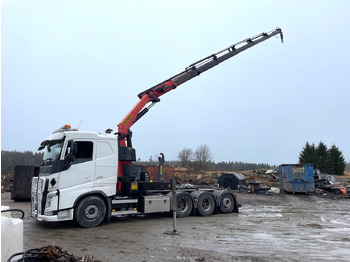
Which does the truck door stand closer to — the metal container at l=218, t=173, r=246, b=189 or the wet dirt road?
the wet dirt road

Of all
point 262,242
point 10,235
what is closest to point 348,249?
point 262,242

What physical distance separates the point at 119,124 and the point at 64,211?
3.97 metres

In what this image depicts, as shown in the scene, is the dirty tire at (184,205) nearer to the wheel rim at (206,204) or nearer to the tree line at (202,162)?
the wheel rim at (206,204)

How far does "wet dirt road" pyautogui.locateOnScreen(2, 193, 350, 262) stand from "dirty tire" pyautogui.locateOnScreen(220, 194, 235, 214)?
1.97 metres

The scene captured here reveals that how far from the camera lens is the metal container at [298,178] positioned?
77.6 ft

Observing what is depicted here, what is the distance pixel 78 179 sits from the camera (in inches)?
374

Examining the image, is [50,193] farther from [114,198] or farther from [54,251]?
[54,251]

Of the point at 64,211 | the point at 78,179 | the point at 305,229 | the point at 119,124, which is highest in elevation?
the point at 119,124

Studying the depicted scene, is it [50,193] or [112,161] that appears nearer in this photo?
[50,193]

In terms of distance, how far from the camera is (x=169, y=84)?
13945 millimetres

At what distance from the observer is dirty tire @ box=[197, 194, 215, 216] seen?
12.8 meters

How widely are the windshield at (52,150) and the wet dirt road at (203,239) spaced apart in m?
2.22

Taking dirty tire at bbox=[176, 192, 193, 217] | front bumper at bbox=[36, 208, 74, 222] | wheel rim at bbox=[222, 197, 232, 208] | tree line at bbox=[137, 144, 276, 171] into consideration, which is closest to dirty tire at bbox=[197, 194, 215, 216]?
dirty tire at bbox=[176, 192, 193, 217]

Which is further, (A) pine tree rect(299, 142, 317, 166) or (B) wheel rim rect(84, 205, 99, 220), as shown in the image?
(A) pine tree rect(299, 142, 317, 166)
